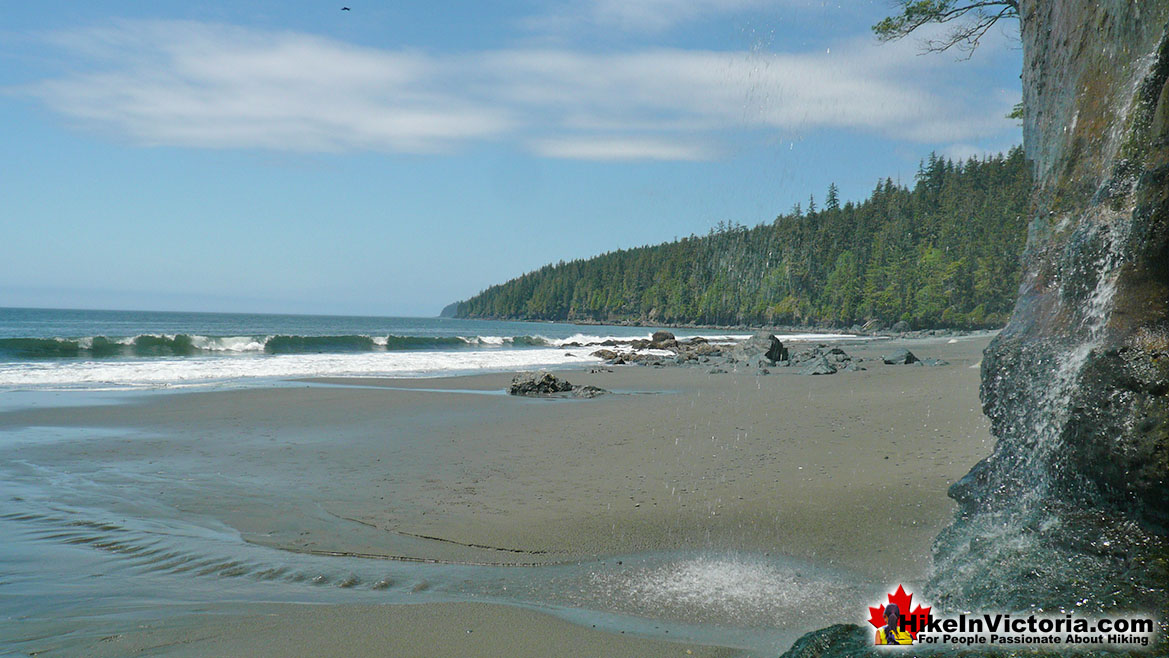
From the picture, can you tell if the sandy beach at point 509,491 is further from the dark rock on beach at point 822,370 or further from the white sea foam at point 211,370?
the white sea foam at point 211,370

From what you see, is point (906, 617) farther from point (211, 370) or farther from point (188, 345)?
point (188, 345)

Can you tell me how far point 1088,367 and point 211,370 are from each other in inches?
966

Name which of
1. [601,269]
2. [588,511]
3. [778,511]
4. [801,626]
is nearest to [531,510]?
[588,511]

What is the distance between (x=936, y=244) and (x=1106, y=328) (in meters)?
98.3

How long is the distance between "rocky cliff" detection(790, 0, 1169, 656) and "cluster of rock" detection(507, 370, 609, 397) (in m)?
12.0

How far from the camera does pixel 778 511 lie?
6035 millimetres

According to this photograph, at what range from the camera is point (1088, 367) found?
3.50 metres

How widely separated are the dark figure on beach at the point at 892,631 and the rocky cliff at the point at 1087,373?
0.10 metres

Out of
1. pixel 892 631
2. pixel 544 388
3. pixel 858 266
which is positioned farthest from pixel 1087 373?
pixel 858 266

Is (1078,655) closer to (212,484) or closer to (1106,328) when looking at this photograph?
(1106,328)

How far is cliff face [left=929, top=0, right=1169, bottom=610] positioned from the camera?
3.12 metres

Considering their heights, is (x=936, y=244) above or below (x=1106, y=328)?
above

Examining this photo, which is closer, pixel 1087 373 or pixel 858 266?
pixel 1087 373

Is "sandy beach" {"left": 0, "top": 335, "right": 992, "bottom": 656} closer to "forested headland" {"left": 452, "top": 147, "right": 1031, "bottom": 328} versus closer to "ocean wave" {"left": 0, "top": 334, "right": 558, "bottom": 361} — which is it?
"ocean wave" {"left": 0, "top": 334, "right": 558, "bottom": 361}
